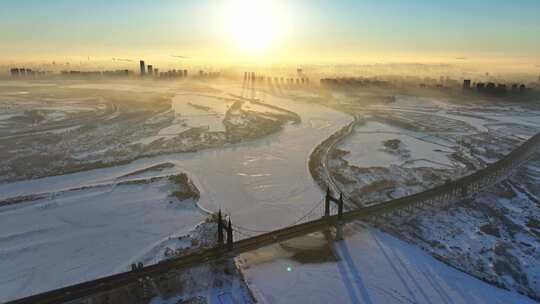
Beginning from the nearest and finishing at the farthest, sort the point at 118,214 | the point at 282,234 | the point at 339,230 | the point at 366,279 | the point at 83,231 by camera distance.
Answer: the point at 366,279, the point at 282,234, the point at 339,230, the point at 83,231, the point at 118,214

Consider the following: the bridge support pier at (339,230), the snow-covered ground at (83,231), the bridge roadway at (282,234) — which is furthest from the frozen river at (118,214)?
the bridge support pier at (339,230)

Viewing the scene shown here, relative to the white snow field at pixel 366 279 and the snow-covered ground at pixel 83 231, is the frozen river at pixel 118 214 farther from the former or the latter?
the white snow field at pixel 366 279

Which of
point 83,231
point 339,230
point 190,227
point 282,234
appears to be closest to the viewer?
point 282,234

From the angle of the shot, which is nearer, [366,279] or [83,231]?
[366,279]

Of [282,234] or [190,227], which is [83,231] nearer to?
[190,227]

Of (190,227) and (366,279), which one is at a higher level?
(190,227)

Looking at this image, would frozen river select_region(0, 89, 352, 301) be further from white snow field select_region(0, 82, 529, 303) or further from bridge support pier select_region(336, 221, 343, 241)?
bridge support pier select_region(336, 221, 343, 241)

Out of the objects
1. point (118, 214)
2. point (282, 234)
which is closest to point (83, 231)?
point (118, 214)
